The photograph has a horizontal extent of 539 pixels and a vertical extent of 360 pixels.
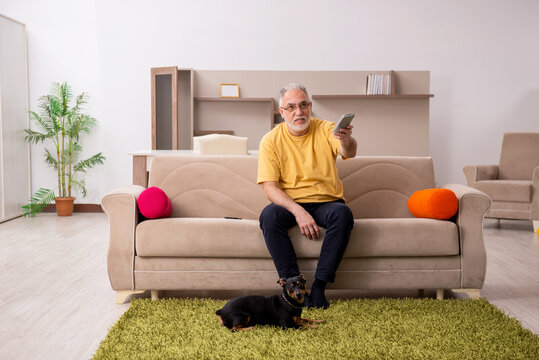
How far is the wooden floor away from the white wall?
1806 millimetres

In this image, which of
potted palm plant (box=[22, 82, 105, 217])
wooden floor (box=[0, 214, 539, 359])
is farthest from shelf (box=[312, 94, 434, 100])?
potted palm plant (box=[22, 82, 105, 217])

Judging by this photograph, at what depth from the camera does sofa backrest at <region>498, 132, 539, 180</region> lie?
17.2 ft

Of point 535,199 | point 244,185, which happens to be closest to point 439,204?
point 244,185

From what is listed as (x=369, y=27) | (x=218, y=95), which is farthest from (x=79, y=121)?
(x=369, y=27)

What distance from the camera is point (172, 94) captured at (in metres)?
5.82

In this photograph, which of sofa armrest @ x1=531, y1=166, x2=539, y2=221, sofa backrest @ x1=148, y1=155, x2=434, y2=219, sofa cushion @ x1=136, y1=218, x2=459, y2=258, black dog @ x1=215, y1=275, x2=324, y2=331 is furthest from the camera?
sofa armrest @ x1=531, y1=166, x2=539, y2=221

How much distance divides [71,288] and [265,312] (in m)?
1.30

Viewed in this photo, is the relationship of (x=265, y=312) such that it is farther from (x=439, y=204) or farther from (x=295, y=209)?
(x=439, y=204)

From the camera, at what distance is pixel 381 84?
584 centimetres

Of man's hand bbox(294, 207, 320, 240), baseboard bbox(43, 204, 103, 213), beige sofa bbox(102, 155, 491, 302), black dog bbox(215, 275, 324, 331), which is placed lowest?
baseboard bbox(43, 204, 103, 213)

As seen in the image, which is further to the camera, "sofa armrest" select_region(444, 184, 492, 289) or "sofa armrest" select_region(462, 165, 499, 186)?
"sofa armrest" select_region(462, 165, 499, 186)

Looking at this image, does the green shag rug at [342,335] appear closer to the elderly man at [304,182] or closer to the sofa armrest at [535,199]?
the elderly man at [304,182]

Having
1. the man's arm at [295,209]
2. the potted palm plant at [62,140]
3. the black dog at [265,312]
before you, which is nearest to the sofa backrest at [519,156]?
the man's arm at [295,209]

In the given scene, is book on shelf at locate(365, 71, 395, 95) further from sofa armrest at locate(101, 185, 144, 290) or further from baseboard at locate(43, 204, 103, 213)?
sofa armrest at locate(101, 185, 144, 290)
